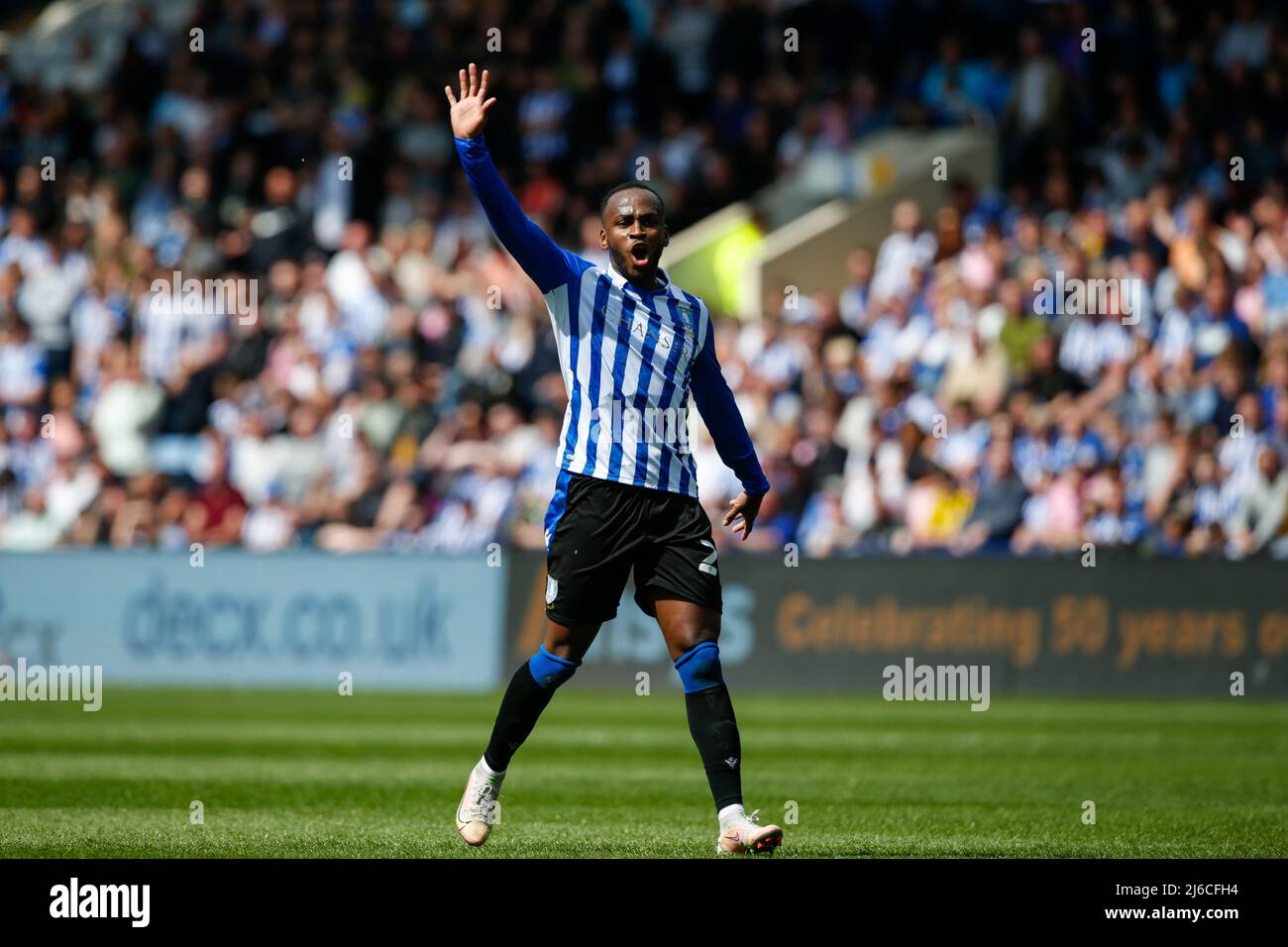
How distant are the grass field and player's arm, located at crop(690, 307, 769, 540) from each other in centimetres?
136

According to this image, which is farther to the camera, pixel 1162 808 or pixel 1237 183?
pixel 1237 183

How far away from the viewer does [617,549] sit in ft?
26.7

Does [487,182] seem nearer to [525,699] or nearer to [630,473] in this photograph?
[630,473]

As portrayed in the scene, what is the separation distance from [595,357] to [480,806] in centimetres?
178

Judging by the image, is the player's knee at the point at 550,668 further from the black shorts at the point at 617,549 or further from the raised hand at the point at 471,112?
the raised hand at the point at 471,112

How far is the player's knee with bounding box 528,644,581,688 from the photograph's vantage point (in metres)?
8.31

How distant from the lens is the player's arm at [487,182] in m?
7.82

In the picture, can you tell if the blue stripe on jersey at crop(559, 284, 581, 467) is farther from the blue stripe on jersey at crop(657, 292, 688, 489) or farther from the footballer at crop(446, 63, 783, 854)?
the blue stripe on jersey at crop(657, 292, 688, 489)

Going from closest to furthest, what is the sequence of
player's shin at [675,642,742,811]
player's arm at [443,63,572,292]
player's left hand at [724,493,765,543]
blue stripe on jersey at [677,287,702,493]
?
player's arm at [443,63,572,292]
player's shin at [675,642,742,811]
blue stripe on jersey at [677,287,702,493]
player's left hand at [724,493,765,543]

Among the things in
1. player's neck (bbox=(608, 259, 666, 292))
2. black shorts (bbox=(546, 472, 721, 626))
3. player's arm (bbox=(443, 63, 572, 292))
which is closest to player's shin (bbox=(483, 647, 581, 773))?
black shorts (bbox=(546, 472, 721, 626))
